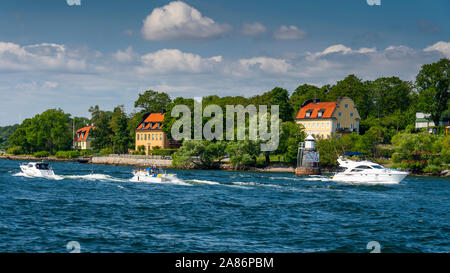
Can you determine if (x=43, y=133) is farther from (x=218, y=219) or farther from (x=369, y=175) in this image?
(x=218, y=219)

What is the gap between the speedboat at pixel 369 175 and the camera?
59.7 meters

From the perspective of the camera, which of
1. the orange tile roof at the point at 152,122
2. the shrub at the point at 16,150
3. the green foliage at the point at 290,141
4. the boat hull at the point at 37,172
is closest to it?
the boat hull at the point at 37,172

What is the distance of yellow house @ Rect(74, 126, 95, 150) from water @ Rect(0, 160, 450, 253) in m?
106

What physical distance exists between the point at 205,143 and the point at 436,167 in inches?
1598

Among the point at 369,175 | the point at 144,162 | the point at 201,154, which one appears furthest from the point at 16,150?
the point at 369,175

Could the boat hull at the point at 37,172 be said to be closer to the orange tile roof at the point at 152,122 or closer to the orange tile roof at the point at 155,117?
the orange tile roof at the point at 152,122

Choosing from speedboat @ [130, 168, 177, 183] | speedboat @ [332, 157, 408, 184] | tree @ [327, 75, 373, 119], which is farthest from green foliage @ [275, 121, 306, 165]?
speedboat @ [130, 168, 177, 183]

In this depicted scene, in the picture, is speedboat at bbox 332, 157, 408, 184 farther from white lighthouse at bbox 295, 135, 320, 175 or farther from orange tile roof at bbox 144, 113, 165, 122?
orange tile roof at bbox 144, 113, 165, 122

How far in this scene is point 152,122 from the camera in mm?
127875

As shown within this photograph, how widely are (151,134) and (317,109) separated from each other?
4472cm

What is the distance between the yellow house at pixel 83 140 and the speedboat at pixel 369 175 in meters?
105

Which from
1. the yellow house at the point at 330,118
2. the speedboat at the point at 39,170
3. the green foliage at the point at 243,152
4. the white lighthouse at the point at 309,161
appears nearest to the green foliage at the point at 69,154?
the green foliage at the point at 243,152
